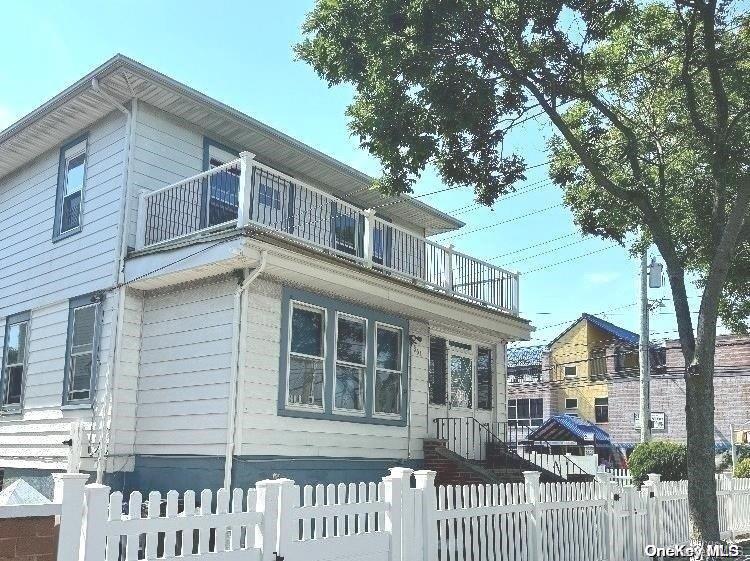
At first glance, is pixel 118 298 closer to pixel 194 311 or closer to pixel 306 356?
pixel 194 311

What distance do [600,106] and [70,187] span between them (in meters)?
9.75

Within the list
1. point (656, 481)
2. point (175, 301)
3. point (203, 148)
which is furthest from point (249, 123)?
point (656, 481)

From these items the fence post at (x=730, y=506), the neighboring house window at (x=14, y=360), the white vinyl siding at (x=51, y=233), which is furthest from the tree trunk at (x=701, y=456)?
the neighboring house window at (x=14, y=360)

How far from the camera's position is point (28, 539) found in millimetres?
4801

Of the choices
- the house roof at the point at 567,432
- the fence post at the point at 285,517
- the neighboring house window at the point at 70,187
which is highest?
the neighboring house window at the point at 70,187

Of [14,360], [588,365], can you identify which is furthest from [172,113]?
[588,365]

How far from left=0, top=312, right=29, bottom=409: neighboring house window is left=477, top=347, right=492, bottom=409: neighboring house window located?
9424 millimetres

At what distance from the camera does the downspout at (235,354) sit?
10.9 meters

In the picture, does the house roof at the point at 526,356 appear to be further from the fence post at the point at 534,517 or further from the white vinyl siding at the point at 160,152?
the fence post at the point at 534,517

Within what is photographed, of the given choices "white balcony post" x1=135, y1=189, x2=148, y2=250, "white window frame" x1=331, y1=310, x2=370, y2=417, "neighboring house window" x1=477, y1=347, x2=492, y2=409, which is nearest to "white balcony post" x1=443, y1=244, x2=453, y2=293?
"white window frame" x1=331, y1=310, x2=370, y2=417

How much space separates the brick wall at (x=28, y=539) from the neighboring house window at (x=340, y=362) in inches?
271

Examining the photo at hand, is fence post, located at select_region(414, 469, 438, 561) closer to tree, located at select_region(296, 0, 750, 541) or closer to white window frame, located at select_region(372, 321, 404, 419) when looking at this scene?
tree, located at select_region(296, 0, 750, 541)

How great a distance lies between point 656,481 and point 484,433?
527 centimetres

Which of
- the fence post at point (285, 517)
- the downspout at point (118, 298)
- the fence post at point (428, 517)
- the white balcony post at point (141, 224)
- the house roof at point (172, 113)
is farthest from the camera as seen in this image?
the white balcony post at point (141, 224)
